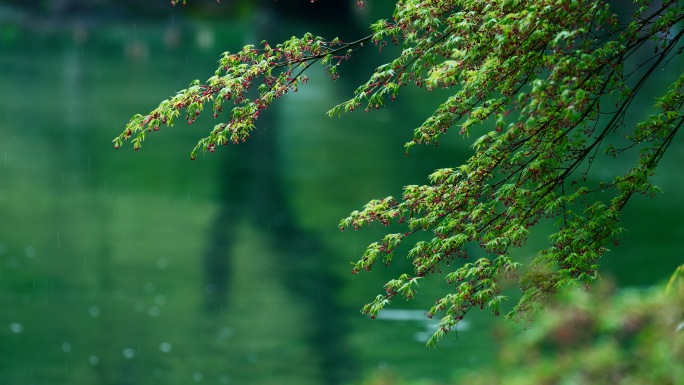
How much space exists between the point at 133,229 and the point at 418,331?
23.6 ft

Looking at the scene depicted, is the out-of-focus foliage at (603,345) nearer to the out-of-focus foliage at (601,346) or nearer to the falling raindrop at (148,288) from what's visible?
the out-of-focus foliage at (601,346)

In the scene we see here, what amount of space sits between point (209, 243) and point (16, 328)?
501 cm

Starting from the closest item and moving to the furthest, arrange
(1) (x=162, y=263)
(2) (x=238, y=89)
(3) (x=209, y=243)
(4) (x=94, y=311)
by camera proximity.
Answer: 1. (2) (x=238, y=89)
2. (4) (x=94, y=311)
3. (1) (x=162, y=263)
4. (3) (x=209, y=243)

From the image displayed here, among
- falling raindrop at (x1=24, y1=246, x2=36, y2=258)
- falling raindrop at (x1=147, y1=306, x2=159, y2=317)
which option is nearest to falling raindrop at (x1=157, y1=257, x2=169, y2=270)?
falling raindrop at (x1=147, y1=306, x2=159, y2=317)

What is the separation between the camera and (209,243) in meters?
19.4

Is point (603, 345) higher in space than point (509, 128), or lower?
lower

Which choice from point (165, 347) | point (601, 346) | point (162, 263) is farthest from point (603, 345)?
point (162, 263)

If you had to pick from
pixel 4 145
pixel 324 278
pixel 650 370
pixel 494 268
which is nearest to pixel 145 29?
pixel 4 145

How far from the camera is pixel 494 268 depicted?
292 inches

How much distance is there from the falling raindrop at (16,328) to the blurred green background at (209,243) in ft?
0.18

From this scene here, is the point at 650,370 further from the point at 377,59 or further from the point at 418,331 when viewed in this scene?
the point at 377,59

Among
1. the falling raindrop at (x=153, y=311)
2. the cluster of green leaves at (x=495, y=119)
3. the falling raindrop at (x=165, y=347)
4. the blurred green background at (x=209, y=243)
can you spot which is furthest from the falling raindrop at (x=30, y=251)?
the cluster of green leaves at (x=495, y=119)

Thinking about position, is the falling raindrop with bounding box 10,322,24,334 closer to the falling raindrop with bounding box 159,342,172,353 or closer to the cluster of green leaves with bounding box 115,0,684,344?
the falling raindrop with bounding box 159,342,172,353

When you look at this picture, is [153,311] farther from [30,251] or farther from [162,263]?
[30,251]
